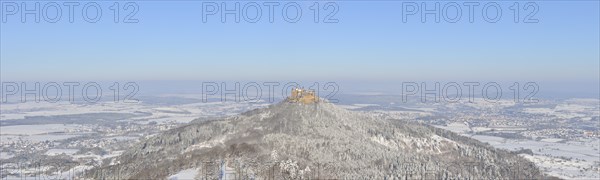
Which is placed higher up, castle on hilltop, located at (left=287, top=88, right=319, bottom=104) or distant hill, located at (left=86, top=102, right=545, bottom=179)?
castle on hilltop, located at (left=287, top=88, right=319, bottom=104)

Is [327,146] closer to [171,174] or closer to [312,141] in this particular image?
[312,141]

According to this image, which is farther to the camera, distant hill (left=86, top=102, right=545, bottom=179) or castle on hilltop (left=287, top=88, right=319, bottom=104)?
castle on hilltop (left=287, top=88, right=319, bottom=104)

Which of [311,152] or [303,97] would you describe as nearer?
[311,152]

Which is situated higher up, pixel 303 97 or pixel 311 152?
pixel 303 97

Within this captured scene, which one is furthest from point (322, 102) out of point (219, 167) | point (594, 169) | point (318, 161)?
point (594, 169)

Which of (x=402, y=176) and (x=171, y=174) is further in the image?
(x=402, y=176)
